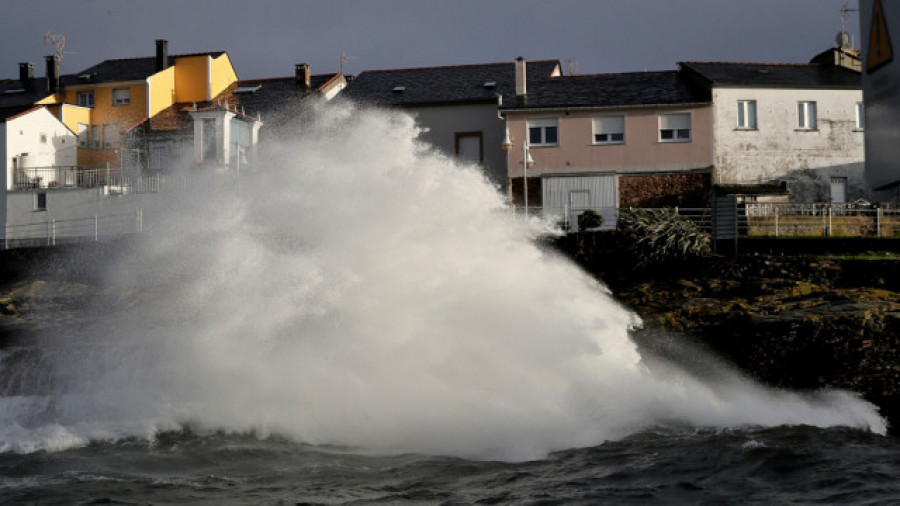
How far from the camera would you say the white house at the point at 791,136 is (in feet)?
132

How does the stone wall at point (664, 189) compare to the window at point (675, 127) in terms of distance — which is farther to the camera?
the window at point (675, 127)

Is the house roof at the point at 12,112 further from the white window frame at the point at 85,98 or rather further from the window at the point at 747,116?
the window at the point at 747,116

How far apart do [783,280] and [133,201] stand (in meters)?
28.2

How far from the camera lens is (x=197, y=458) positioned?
42.6 ft

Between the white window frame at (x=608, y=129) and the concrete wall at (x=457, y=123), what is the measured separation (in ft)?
17.0

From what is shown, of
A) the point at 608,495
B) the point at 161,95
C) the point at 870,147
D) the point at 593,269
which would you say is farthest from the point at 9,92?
the point at 870,147

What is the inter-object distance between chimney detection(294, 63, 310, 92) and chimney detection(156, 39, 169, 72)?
296 inches

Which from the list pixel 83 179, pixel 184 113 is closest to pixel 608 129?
pixel 184 113

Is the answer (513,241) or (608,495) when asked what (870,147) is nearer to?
(608,495)

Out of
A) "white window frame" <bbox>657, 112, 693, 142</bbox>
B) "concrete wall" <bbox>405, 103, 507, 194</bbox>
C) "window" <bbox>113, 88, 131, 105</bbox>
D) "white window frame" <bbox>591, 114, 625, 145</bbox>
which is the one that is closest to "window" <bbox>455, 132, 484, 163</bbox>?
"concrete wall" <bbox>405, 103, 507, 194</bbox>

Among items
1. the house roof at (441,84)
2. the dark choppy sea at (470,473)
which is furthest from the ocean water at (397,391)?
the house roof at (441,84)

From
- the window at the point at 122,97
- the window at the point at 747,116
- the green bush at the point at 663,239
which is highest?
the window at the point at 122,97

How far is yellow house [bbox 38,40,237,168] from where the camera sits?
50719 millimetres

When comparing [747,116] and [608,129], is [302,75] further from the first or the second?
[747,116]
